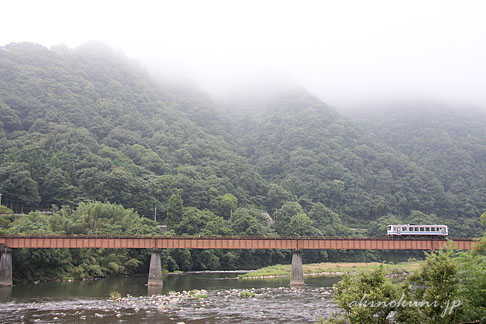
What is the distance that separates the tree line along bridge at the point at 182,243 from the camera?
57250mm

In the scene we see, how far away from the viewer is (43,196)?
100938 millimetres

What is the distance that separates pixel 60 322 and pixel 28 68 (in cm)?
16421

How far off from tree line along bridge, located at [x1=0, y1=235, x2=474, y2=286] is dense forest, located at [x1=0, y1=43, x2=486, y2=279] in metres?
4.07

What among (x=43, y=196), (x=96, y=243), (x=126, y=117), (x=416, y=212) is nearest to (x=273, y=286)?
(x=96, y=243)

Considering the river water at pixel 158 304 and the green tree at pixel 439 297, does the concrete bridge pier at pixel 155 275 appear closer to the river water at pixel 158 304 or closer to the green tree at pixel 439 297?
the river water at pixel 158 304

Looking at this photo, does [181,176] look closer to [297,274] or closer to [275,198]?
[275,198]

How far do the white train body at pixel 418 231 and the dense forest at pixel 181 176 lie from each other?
127ft

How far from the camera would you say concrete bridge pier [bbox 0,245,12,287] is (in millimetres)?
55531

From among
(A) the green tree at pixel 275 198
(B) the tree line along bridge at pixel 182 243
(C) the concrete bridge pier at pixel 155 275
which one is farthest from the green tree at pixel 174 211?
(A) the green tree at pixel 275 198

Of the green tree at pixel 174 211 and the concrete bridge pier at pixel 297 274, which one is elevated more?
the green tree at pixel 174 211

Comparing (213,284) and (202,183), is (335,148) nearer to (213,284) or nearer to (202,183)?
(202,183)

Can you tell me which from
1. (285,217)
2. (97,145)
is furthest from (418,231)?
(97,145)

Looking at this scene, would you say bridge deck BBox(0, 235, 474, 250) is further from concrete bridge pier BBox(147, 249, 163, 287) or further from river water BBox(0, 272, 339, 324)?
river water BBox(0, 272, 339, 324)

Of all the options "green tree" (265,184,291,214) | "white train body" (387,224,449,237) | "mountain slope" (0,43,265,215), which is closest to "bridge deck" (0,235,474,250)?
"white train body" (387,224,449,237)
